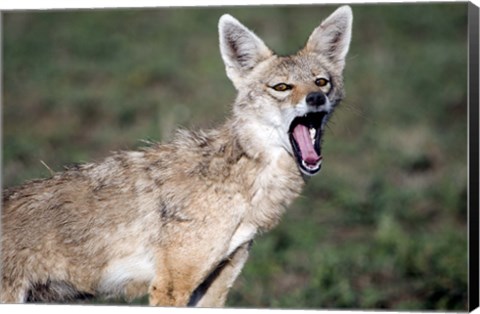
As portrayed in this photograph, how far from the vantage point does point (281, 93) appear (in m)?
6.11

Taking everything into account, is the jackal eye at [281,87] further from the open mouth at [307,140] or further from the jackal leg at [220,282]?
the jackal leg at [220,282]

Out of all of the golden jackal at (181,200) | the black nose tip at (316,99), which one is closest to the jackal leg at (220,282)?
the golden jackal at (181,200)

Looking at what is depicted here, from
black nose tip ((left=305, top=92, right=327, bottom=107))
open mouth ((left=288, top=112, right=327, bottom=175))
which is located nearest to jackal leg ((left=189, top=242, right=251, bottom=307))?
open mouth ((left=288, top=112, right=327, bottom=175))

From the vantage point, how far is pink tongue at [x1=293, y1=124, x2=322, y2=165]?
19.8ft

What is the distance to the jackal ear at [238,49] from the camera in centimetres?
623

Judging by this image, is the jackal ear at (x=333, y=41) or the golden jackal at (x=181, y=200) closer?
the golden jackal at (x=181, y=200)

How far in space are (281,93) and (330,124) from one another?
10.1 ft

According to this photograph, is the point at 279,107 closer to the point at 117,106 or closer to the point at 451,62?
the point at 117,106

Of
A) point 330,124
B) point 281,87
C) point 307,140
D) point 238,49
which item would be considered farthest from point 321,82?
point 330,124

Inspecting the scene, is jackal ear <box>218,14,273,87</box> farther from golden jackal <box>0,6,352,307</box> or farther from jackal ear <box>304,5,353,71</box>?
jackal ear <box>304,5,353,71</box>

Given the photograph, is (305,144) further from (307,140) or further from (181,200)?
(181,200)

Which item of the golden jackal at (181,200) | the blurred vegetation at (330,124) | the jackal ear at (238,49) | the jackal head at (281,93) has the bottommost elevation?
the blurred vegetation at (330,124)

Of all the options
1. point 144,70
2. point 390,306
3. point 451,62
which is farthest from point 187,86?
point 390,306

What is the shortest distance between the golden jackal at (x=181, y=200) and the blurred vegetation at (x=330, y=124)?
1.84m
